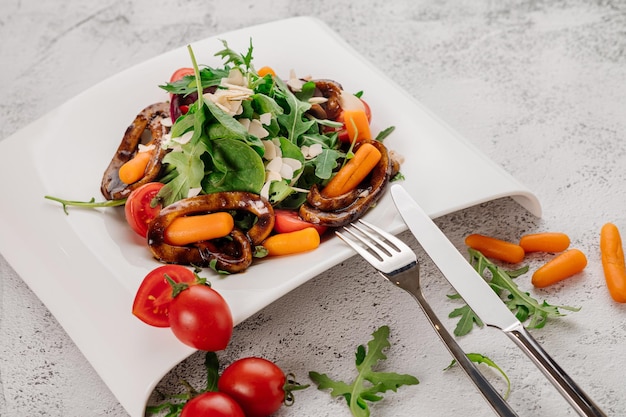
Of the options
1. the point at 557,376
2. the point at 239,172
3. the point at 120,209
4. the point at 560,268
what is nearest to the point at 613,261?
the point at 560,268

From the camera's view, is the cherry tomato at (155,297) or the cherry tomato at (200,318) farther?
the cherry tomato at (155,297)

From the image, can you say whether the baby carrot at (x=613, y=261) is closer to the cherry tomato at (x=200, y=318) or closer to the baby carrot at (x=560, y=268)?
the baby carrot at (x=560, y=268)

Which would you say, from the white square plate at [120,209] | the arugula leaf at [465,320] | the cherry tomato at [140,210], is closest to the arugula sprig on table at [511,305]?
the arugula leaf at [465,320]

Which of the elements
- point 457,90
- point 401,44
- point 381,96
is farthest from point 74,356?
point 401,44

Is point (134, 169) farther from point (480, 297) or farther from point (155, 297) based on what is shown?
point (480, 297)

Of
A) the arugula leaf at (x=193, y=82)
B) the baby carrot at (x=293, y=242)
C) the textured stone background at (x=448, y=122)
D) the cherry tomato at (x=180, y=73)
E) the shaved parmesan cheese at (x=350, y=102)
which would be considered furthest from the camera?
the cherry tomato at (x=180, y=73)

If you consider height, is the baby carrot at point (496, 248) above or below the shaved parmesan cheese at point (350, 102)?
below

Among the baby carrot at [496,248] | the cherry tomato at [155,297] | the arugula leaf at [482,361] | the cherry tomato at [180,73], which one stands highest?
the cherry tomato at [180,73]

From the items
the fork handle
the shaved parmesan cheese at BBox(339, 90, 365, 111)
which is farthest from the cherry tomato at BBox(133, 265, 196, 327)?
the shaved parmesan cheese at BBox(339, 90, 365, 111)
